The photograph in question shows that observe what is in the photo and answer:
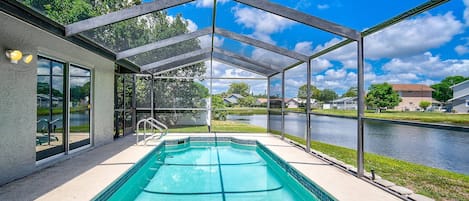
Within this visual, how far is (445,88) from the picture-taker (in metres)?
2.94

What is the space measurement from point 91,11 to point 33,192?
2.54 meters

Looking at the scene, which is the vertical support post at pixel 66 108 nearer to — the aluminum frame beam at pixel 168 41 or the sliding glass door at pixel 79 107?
the sliding glass door at pixel 79 107

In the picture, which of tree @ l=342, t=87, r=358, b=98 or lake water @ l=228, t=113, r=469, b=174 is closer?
lake water @ l=228, t=113, r=469, b=174

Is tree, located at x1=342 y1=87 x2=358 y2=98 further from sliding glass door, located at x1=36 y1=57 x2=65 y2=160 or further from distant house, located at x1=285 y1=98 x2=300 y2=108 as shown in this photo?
sliding glass door, located at x1=36 y1=57 x2=65 y2=160

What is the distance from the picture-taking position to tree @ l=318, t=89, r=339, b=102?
6727 millimetres

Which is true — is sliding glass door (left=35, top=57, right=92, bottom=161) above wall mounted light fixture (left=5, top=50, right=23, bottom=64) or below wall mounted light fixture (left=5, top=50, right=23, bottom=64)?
below

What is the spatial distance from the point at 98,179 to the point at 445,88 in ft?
14.6

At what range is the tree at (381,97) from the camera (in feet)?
13.2

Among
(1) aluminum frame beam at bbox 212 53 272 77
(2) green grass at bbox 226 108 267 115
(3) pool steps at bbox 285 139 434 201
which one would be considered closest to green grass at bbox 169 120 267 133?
(2) green grass at bbox 226 108 267 115

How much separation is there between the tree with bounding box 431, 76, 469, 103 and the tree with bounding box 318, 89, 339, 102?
350 centimetres

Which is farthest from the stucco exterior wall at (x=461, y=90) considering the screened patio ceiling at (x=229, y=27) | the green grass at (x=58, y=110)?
the green grass at (x=58, y=110)

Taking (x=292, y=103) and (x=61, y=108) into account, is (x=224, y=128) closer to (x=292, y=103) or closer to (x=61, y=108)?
(x=292, y=103)

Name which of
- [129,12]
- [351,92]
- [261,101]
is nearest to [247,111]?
[261,101]

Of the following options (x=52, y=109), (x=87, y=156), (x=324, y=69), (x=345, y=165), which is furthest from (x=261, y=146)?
(x=52, y=109)
